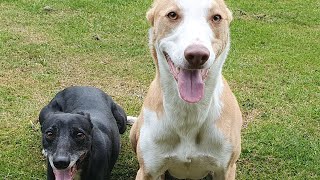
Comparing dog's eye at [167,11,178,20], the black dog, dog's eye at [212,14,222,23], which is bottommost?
the black dog

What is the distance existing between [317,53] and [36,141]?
4.58m

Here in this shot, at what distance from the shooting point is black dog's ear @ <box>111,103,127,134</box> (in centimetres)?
579

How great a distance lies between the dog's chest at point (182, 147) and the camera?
4129 mm

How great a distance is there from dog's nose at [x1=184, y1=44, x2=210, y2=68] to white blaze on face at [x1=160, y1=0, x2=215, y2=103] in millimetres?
26

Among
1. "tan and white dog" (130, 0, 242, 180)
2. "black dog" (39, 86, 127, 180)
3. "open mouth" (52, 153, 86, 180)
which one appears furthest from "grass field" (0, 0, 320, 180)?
"tan and white dog" (130, 0, 242, 180)

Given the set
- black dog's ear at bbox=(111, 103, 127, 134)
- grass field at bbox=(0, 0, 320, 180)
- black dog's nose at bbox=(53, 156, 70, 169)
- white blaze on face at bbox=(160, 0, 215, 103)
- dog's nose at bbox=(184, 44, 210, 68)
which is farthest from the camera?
black dog's ear at bbox=(111, 103, 127, 134)

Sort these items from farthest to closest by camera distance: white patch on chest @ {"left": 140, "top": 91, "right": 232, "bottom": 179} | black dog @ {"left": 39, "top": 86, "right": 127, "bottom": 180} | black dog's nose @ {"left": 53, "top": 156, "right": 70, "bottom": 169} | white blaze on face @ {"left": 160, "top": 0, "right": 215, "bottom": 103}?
black dog @ {"left": 39, "top": 86, "right": 127, "bottom": 180} → black dog's nose @ {"left": 53, "top": 156, "right": 70, "bottom": 169} → white patch on chest @ {"left": 140, "top": 91, "right": 232, "bottom": 179} → white blaze on face @ {"left": 160, "top": 0, "right": 215, "bottom": 103}

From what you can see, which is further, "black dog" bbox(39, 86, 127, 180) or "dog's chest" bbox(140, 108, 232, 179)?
"black dog" bbox(39, 86, 127, 180)

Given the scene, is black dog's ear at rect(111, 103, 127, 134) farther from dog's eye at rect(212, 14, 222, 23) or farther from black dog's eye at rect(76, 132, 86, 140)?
dog's eye at rect(212, 14, 222, 23)

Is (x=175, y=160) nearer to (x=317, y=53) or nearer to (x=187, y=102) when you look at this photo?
(x=187, y=102)

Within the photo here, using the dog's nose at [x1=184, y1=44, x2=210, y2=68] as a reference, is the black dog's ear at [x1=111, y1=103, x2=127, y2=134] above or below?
below

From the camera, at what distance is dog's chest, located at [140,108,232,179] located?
4129mm

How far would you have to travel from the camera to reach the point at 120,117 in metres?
5.79

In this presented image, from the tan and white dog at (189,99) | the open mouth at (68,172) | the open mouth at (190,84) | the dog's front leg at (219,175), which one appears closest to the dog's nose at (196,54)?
the tan and white dog at (189,99)
